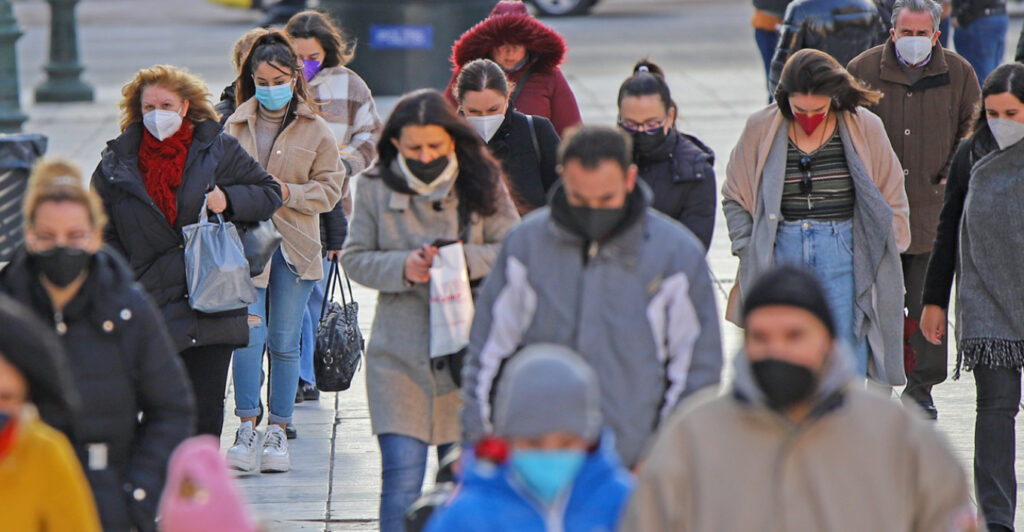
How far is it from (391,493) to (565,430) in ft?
6.76

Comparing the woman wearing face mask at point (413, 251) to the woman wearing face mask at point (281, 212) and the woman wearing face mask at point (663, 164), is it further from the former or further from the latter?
the woman wearing face mask at point (281, 212)

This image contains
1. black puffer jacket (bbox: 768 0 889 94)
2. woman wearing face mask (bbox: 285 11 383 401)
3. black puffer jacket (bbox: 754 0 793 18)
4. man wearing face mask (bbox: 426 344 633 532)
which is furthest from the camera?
black puffer jacket (bbox: 754 0 793 18)

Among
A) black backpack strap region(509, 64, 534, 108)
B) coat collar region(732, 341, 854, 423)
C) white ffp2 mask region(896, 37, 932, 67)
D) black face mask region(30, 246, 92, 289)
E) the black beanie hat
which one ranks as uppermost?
white ffp2 mask region(896, 37, 932, 67)

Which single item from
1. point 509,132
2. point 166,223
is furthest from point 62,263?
point 509,132

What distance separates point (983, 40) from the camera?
1323 centimetres

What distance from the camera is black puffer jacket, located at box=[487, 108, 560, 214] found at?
657 cm

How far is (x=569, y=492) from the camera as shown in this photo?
3512mm

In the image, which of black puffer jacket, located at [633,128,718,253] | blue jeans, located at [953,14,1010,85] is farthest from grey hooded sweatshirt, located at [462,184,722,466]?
blue jeans, located at [953,14,1010,85]

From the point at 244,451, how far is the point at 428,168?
2324mm

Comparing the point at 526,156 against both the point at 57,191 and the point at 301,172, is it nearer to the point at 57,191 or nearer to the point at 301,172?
the point at 301,172

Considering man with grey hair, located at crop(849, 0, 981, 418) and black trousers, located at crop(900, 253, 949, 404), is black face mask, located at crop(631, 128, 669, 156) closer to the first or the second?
man with grey hair, located at crop(849, 0, 981, 418)

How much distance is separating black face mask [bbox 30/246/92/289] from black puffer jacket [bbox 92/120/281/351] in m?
1.66

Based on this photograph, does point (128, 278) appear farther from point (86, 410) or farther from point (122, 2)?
point (122, 2)

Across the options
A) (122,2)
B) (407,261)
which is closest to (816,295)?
(407,261)
